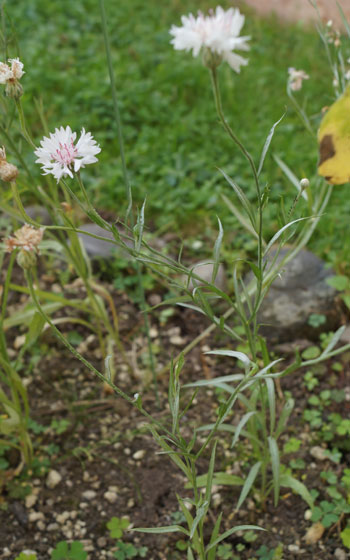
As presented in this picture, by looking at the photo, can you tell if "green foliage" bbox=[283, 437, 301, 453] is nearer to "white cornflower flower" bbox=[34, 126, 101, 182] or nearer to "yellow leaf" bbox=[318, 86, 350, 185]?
"yellow leaf" bbox=[318, 86, 350, 185]

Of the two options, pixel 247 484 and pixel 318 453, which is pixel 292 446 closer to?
pixel 318 453

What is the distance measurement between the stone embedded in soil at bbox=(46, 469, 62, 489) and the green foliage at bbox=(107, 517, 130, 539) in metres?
0.18

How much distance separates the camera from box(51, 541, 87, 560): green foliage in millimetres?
1345

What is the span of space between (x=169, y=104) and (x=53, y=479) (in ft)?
6.07

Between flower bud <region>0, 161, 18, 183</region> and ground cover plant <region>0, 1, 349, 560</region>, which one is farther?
ground cover plant <region>0, 1, 349, 560</region>

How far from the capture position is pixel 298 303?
190cm

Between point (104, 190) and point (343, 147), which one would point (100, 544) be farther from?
point (104, 190)

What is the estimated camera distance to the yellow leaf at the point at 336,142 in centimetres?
96

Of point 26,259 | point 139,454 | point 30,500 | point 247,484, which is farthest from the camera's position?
point 139,454

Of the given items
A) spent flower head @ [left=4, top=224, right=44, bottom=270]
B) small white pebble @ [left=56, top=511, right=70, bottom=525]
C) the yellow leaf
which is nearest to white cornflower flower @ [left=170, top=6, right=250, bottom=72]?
the yellow leaf

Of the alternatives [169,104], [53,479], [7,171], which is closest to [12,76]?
[7,171]

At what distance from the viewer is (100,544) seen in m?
1.44

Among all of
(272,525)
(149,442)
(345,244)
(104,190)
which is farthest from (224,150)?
(272,525)

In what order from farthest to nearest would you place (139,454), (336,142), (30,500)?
(139,454), (30,500), (336,142)
